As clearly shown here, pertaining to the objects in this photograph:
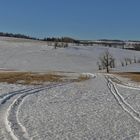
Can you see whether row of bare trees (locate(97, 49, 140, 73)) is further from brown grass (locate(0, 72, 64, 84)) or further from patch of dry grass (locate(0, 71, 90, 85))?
brown grass (locate(0, 72, 64, 84))

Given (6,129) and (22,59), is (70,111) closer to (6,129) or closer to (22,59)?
(6,129)

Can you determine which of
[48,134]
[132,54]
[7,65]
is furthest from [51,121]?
[132,54]

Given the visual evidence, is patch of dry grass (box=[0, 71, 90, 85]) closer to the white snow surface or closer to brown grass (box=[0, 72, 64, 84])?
brown grass (box=[0, 72, 64, 84])

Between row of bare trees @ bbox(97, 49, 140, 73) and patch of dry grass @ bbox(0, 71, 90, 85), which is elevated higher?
patch of dry grass @ bbox(0, 71, 90, 85)

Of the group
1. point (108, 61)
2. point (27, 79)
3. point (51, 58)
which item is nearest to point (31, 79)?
point (27, 79)

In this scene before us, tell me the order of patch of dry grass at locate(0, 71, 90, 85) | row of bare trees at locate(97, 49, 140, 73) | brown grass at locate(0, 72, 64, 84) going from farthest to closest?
row of bare trees at locate(97, 49, 140, 73)
brown grass at locate(0, 72, 64, 84)
patch of dry grass at locate(0, 71, 90, 85)

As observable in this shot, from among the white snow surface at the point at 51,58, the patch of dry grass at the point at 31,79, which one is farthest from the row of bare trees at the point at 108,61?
the patch of dry grass at the point at 31,79

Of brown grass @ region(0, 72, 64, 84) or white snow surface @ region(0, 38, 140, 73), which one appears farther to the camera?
white snow surface @ region(0, 38, 140, 73)

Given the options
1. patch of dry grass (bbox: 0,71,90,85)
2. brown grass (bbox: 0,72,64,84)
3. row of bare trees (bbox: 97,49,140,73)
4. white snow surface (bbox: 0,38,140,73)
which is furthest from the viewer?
row of bare trees (bbox: 97,49,140,73)

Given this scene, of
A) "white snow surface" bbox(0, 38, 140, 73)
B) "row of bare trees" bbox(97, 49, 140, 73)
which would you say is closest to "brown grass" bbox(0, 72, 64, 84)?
"white snow surface" bbox(0, 38, 140, 73)

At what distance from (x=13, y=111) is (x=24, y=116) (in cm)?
155

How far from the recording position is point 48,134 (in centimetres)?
1485

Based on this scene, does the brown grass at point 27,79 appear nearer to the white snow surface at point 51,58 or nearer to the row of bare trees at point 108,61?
the white snow surface at point 51,58

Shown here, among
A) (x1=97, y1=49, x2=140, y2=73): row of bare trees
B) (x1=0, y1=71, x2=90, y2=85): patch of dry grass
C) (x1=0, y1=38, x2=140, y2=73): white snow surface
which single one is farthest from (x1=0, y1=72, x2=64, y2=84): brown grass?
(x1=97, y1=49, x2=140, y2=73): row of bare trees
